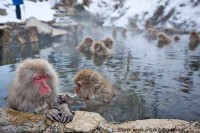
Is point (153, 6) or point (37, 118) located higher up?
point (153, 6)

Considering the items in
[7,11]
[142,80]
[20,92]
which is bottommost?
[142,80]

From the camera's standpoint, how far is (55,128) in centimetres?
328

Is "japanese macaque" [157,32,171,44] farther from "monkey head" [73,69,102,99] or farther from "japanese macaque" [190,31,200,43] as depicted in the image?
"monkey head" [73,69,102,99]

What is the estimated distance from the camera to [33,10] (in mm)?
23547

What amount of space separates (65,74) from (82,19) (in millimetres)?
22715

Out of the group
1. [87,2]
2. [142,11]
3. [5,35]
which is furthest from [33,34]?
[87,2]

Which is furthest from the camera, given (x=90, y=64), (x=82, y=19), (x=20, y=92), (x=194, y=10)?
(x=82, y=19)

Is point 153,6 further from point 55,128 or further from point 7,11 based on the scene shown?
point 55,128

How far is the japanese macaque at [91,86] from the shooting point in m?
5.02

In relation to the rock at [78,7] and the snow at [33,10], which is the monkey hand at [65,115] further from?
the rock at [78,7]

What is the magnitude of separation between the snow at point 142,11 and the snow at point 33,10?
6773 millimetres

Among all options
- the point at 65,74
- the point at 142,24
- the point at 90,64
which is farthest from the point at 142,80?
the point at 142,24

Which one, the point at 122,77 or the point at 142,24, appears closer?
the point at 122,77

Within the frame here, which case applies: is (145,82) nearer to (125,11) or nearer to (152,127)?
(152,127)
